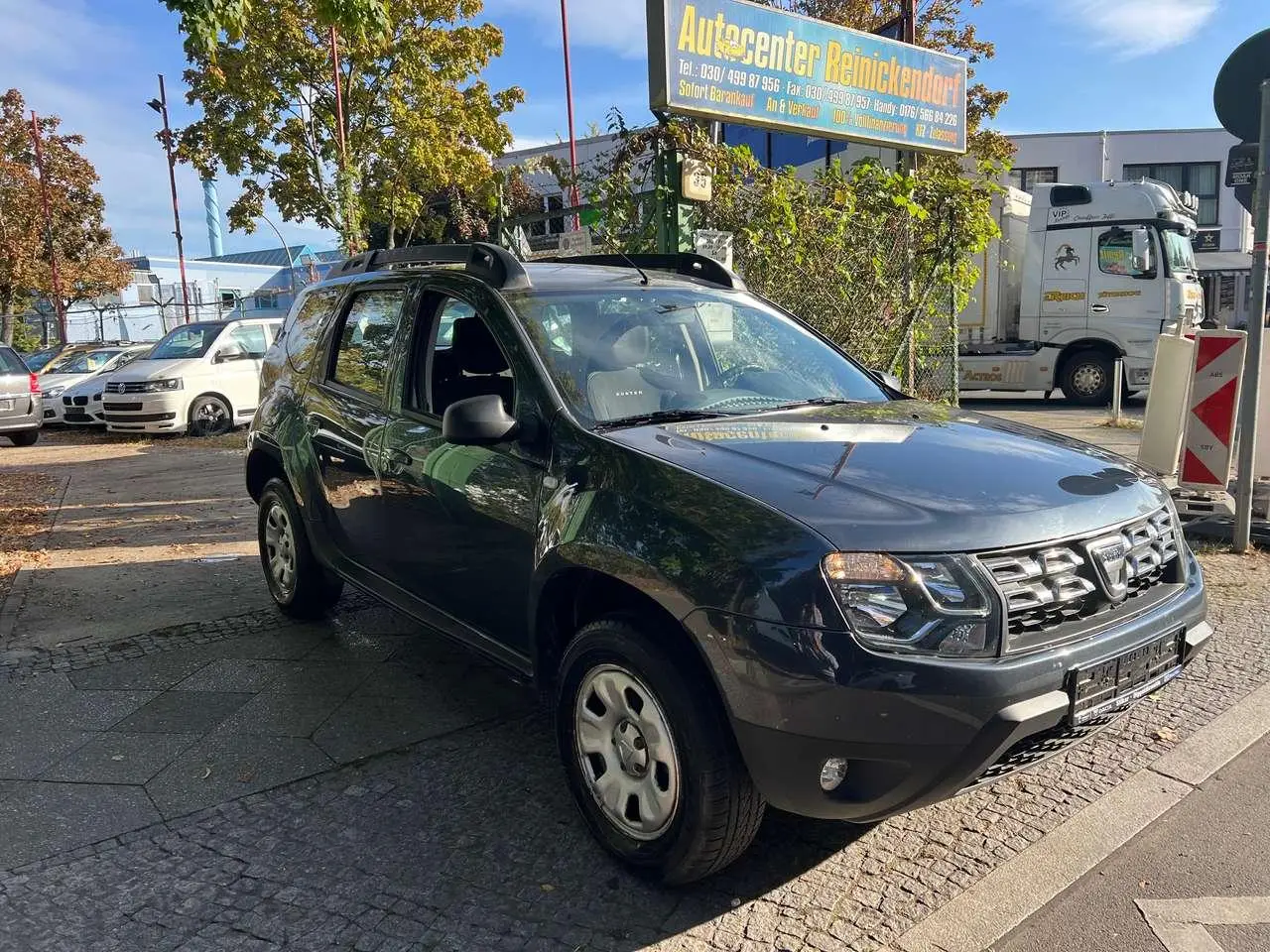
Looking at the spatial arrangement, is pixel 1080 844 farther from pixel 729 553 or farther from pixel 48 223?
pixel 48 223

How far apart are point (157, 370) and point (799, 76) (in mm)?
10812

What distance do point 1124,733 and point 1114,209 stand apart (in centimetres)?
1361

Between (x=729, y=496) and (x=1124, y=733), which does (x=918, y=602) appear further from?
(x=1124, y=733)

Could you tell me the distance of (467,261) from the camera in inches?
154

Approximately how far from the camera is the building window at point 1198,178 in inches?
1346

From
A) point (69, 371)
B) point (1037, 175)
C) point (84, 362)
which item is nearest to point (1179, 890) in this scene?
point (69, 371)

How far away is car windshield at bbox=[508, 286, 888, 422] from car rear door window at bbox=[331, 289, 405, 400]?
0.89 meters

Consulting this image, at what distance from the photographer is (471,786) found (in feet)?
11.2

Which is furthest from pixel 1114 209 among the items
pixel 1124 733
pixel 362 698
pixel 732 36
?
pixel 362 698

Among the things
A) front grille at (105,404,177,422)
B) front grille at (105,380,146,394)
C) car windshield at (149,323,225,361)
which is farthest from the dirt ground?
car windshield at (149,323,225,361)

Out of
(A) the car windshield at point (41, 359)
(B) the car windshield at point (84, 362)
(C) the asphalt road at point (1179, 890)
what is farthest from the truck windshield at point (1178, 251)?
(A) the car windshield at point (41, 359)

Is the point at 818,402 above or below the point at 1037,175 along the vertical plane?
below

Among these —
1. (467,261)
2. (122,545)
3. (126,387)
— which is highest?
(467,261)

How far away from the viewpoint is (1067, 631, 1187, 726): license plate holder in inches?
97.0
